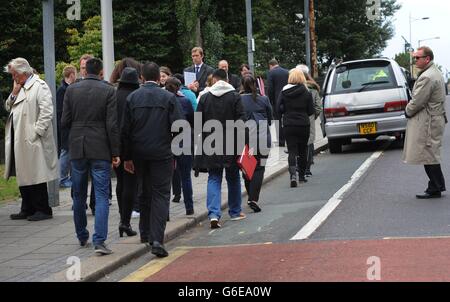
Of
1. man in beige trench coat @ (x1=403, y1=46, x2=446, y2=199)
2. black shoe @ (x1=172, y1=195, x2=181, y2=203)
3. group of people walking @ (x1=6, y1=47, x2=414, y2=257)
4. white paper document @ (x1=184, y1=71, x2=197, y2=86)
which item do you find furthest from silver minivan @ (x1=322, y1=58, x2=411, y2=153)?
black shoe @ (x1=172, y1=195, x2=181, y2=203)

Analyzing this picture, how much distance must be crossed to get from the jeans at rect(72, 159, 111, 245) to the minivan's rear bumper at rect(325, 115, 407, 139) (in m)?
9.33

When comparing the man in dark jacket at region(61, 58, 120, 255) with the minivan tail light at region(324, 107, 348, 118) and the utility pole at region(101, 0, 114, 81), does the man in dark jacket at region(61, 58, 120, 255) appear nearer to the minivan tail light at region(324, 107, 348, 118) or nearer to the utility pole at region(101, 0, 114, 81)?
the utility pole at region(101, 0, 114, 81)

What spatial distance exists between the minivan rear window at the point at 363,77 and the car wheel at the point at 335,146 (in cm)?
117

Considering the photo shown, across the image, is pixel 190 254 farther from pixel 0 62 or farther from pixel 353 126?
pixel 0 62

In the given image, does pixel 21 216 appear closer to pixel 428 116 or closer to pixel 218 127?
pixel 218 127

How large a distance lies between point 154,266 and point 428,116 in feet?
14.9

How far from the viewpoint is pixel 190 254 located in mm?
7527

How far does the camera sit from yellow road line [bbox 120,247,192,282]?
6.65 m

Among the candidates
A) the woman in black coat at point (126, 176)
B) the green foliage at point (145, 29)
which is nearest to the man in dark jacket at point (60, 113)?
the woman in black coat at point (126, 176)

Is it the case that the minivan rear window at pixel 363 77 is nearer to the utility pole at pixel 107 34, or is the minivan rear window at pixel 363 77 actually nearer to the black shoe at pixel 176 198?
the utility pole at pixel 107 34

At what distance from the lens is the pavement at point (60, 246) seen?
6688 mm

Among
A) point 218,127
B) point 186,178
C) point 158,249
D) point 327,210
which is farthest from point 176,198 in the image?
point 158,249

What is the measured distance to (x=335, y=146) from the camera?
16.9 meters

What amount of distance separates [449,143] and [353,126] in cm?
273
